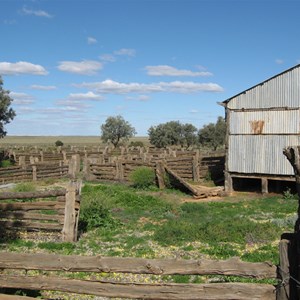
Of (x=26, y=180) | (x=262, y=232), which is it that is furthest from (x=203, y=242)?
(x=26, y=180)

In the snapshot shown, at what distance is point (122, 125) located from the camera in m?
74.9

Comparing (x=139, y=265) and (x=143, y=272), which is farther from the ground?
(x=139, y=265)

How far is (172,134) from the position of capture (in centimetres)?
7100

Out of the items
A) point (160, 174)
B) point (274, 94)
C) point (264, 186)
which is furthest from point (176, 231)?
point (274, 94)

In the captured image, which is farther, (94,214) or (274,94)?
(274,94)

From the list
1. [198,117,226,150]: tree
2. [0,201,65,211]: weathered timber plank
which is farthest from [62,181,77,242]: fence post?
[198,117,226,150]: tree

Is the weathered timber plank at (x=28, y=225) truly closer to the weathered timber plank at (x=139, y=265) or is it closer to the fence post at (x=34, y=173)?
the weathered timber plank at (x=139, y=265)

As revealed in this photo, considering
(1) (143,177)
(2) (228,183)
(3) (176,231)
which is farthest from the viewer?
(1) (143,177)

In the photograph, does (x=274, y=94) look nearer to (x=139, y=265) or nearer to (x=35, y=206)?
(x=35, y=206)

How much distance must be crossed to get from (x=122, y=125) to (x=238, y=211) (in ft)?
195

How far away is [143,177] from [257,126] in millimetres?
7070

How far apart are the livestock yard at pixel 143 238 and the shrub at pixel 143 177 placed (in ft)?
0.27

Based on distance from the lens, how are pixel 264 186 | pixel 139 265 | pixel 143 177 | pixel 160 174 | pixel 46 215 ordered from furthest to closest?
pixel 143 177
pixel 160 174
pixel 264 186
pixel 46 215
pixel 139 265

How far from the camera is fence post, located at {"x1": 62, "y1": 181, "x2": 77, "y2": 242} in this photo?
11.1m
